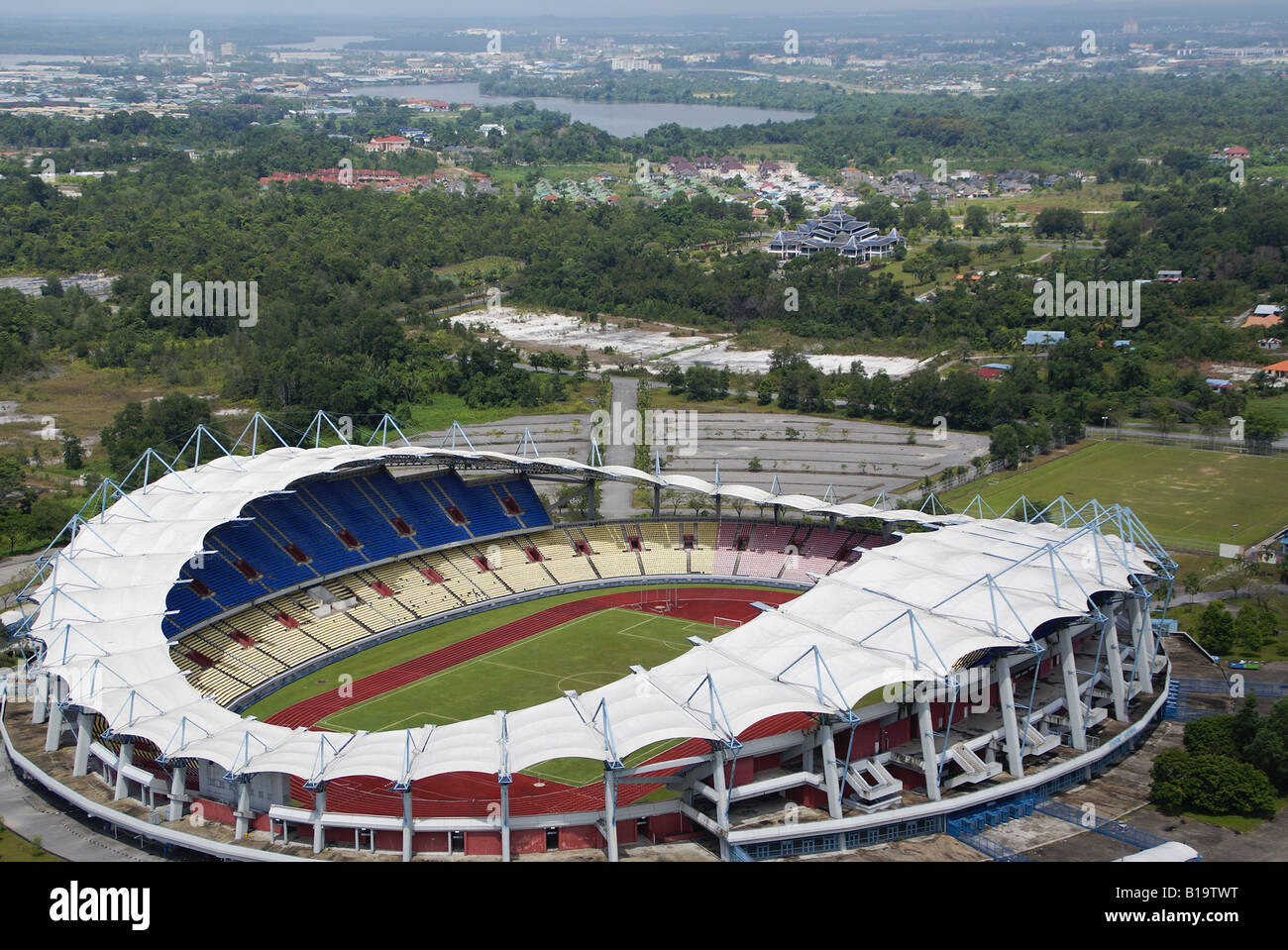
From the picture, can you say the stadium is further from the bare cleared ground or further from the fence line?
the fence line

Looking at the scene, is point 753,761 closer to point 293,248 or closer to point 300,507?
point 300,507

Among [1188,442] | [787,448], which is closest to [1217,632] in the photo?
[1188,442]

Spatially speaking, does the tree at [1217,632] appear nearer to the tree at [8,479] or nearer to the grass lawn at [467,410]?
the grass lawn at [467,410]

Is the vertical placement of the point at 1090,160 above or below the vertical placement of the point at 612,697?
above

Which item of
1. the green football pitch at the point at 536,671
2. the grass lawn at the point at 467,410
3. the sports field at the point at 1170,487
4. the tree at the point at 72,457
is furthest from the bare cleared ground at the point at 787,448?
the tree at the point at 72,457

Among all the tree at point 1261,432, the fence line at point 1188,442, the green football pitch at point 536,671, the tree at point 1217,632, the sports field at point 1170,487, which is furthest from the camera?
the tree at point 1261,432

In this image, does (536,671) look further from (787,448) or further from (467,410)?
(467,410)

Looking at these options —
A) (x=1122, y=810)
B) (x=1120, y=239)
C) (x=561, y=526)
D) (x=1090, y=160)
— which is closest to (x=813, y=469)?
(x=561, y=526)
